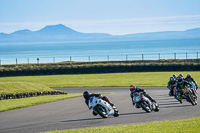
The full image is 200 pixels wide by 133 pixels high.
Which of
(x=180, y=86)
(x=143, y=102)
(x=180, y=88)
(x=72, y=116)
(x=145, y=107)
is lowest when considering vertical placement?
(x=72, y=116)

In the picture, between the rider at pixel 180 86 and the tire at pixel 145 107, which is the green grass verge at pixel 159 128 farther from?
the rider at pixel 180 86

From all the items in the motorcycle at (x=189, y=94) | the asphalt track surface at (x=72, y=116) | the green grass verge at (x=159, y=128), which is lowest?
the asphalt track surface at (x=72, y=116)

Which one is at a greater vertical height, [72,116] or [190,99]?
[190,99]

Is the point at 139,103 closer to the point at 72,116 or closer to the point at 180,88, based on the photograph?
the point at 72,116

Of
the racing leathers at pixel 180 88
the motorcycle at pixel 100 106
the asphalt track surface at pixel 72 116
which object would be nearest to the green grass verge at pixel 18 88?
the asphalt track surface at pixel 72 116

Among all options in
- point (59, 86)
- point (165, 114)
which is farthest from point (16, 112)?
point (59, 86)

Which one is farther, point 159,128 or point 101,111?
point 101,111

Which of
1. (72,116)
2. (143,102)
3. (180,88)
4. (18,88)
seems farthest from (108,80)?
(72,116)

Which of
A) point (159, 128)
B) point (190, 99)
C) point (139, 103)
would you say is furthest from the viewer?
point (190, 99)

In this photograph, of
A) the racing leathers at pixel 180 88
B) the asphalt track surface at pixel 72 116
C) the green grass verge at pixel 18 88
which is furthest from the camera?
the green grass verge at pixel 18 88

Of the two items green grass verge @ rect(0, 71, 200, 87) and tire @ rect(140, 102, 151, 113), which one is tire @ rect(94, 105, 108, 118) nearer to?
tire @ rect(140, 102, 151, 113)

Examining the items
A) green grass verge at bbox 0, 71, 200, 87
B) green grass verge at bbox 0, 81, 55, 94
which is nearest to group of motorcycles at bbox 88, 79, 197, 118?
green grass verge at bbox 0, 81, 55, 94

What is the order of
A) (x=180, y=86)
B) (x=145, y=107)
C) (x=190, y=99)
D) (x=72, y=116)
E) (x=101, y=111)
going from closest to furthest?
(x=101, y=111) → (x=72, y=116) → (x=145, y=107) → (x=190, y=99) → (x=180, y=86)

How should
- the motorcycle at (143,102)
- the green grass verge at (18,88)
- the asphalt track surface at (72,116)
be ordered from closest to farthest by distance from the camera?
the asphalt track surface at (72,116) < the motorcycle at (143,102) < the green grass verge at (18,88)
